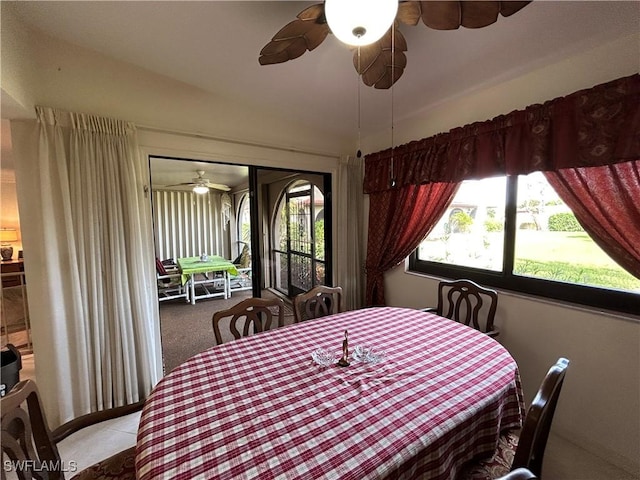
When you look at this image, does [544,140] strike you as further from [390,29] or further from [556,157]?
[390,29]

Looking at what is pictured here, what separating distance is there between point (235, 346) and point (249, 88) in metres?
1.94

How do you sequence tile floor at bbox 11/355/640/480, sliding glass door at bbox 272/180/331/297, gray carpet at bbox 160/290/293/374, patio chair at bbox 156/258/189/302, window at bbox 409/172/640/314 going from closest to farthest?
tile floor at bbox 11/355/640/480 < window at bbox 409/172/640/314 < gray carpet at bbox 160/290/293/374 < sliding glass door at bbox 272/180/331/297 < patio chair at bbox 156/258/189/302

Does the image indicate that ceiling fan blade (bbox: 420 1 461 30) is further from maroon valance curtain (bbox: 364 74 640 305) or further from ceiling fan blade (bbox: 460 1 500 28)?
maroon valance curtain (bbox: 364 74 640 305)

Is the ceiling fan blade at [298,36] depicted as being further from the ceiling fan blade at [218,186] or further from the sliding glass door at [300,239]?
the ceiling fan blade at [218,186]

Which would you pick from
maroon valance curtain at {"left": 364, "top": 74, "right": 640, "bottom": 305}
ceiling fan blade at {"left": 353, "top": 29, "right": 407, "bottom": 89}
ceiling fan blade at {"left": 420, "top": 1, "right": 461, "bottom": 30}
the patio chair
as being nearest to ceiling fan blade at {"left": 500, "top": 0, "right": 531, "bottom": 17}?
ceiling fan blade at {"left": 420, "top": 1, "right": 461, "bottom": 30}

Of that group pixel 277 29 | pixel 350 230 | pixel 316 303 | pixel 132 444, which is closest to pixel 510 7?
pixel 277 29

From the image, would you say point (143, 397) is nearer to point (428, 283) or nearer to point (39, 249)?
point (39, 249)

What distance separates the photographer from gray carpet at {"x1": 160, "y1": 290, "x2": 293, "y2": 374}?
9.23ft

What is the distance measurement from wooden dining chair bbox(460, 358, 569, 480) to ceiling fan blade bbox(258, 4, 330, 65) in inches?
59.0

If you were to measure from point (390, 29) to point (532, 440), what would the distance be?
63.6 inches

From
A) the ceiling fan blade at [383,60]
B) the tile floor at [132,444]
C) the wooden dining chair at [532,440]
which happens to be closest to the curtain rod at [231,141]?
the ceiling fan blade at [383,60]

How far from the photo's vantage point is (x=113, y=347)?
1.92 meters

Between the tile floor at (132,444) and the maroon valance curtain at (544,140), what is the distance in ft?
5.55

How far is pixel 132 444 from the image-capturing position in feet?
5.55
